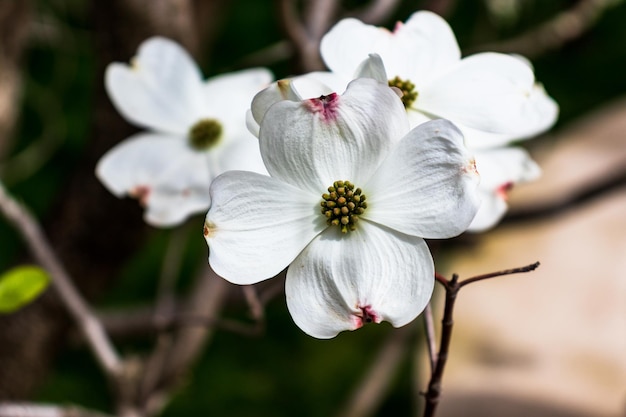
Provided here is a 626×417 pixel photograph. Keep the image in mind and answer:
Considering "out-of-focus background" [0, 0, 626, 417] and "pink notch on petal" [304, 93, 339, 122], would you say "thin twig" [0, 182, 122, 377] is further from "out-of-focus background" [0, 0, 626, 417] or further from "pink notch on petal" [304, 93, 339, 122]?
"pink notch on petal" [304, 93, 339, 122]

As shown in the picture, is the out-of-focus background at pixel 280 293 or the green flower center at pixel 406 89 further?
the out-of-focus background at pixel 280 293

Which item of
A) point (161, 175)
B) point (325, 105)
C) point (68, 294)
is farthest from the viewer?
point (68, 294)

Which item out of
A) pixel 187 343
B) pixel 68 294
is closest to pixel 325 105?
pixel 68 294

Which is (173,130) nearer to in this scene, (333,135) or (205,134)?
(205,134)

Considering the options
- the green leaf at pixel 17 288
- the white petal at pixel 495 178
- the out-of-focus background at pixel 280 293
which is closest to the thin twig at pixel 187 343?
the out-of-focus background at pixel 280 293

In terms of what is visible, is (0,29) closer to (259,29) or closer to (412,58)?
(412,58)

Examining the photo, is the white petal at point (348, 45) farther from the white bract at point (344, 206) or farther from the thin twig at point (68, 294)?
the thin twig at point (68, 294)

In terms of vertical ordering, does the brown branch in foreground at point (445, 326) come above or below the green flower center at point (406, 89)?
below
